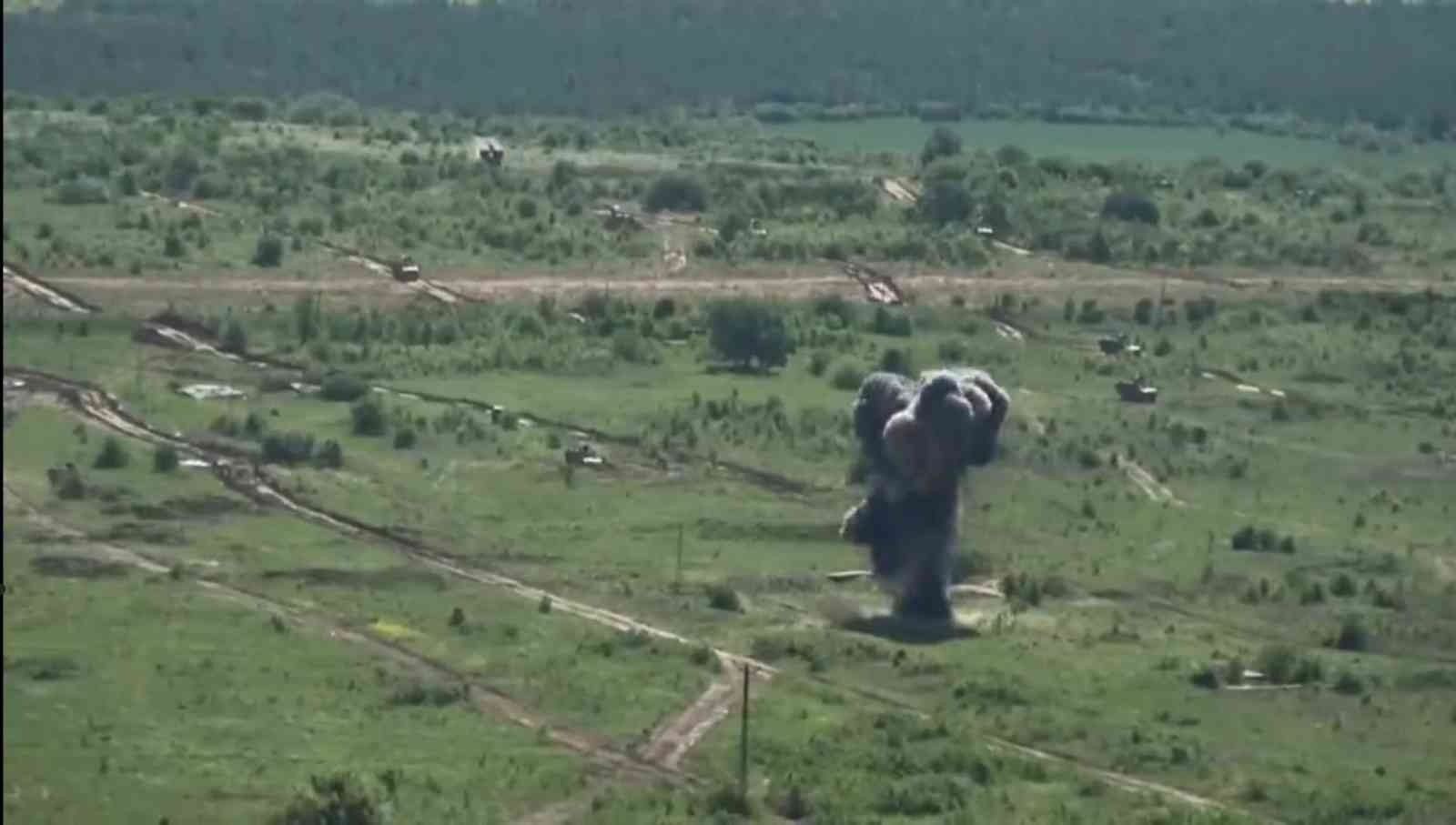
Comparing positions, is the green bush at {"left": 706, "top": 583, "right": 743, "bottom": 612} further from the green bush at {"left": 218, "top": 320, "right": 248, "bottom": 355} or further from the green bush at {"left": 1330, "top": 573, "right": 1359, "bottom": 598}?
the green bush at {"left": 218, "top": 320, "right": 248, "bottom": 355}

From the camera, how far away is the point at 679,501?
85.4 m

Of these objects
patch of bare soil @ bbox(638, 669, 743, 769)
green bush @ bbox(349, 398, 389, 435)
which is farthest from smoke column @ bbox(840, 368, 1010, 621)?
green bush @ bbox(349, 398, 389, 435)

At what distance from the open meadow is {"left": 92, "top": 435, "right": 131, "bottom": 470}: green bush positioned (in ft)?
0.67

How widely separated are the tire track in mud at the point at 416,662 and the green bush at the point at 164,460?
441cm

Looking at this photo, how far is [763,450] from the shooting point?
91.8 meters

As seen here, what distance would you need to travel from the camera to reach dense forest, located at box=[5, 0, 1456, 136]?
565 feet

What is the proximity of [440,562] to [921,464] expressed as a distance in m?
9.77

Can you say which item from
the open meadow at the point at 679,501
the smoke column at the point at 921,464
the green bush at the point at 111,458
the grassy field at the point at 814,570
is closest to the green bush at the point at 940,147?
the open meadow at the point at 679,501

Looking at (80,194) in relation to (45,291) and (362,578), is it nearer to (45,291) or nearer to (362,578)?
(45,291)

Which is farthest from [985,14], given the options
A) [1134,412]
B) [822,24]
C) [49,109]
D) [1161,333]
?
[1134,412]

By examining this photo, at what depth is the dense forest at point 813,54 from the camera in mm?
172250

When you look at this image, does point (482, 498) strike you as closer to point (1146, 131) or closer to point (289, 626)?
point (289, 626)

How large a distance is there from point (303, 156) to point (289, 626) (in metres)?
74.4

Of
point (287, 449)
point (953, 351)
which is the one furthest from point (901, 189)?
point (287, 449)
